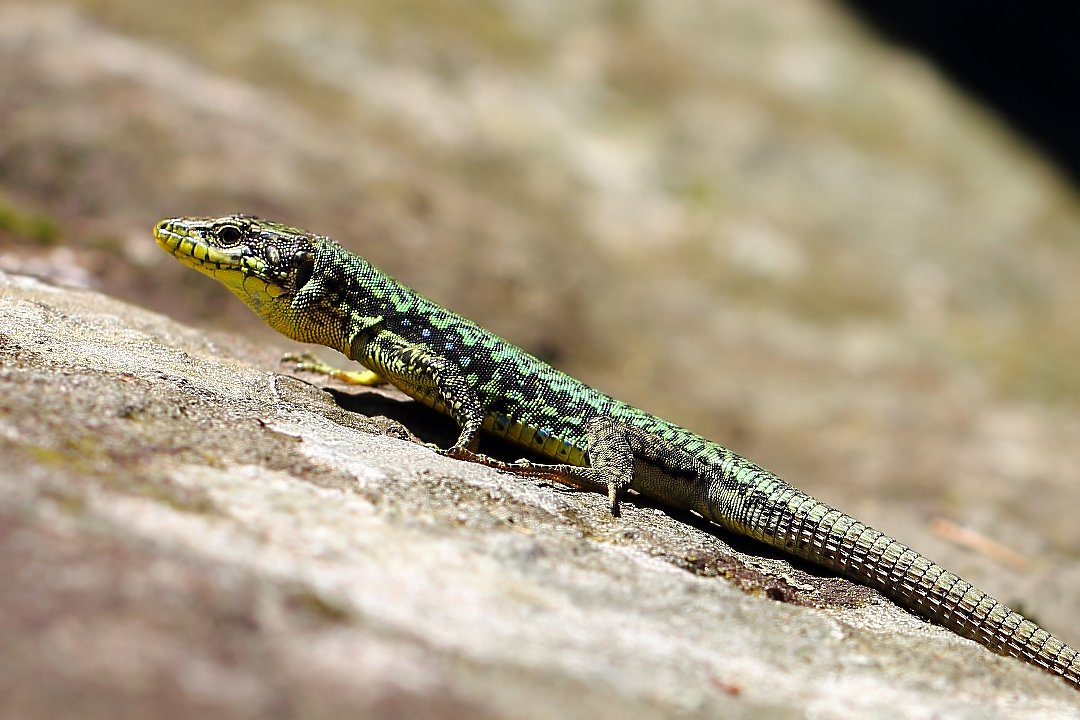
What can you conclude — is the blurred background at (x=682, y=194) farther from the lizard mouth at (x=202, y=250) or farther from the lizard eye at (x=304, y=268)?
the lizard eye at (x=304, y=268)

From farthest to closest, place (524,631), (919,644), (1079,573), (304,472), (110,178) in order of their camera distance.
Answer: (110,178)
(1079,573)
(919,644)
(304,472)
(524,631)

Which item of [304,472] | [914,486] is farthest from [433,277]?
[304,472]

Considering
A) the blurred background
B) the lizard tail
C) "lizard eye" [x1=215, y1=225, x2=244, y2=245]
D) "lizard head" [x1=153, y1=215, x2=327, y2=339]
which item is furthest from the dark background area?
"lizard eye" [x1=215, y1=225, x2=244, y2=245]

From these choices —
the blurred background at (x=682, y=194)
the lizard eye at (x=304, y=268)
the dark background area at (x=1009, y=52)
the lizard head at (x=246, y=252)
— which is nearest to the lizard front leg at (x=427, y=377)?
the lizard eye at (x=304, y=268)

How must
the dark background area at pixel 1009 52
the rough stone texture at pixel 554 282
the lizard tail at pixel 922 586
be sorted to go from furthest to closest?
1. the dark background area at pixel 1009 52
2. the lizard tail at pixel 922 586
3. the rough stone texture at pixel 554 282

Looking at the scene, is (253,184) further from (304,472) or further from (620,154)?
(304,472)

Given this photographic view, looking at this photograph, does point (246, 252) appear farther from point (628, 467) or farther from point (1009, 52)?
point (1009, 52)
